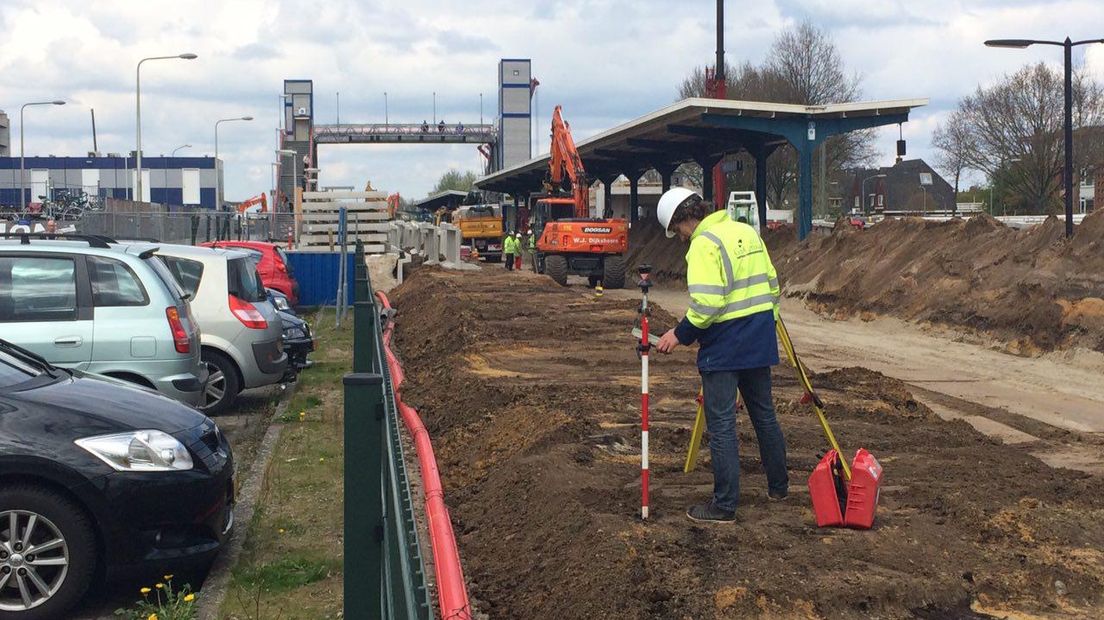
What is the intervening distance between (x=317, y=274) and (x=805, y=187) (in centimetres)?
1398

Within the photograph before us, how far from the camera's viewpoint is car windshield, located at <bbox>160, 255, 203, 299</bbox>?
13000 millimetres

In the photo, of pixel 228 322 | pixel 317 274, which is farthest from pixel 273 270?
pixel 228 322

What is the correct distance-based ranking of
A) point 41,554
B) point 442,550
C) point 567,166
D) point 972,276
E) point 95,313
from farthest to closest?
1. point 567,166
2. point 972,276
3. point 95,313
4. point 41,554
5. point 442,550

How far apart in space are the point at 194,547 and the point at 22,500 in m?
0.93

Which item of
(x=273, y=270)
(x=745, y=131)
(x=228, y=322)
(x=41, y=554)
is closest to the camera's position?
(x=41, y=554)

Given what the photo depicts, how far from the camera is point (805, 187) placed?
3391 centimetres

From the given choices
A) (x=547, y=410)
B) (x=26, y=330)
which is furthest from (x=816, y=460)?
(x=26, y=330)

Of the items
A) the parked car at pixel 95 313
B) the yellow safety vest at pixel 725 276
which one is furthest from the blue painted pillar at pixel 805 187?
the yellow safety vest at pixel 725 276

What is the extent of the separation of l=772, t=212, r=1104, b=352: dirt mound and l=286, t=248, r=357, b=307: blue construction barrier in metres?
10.7

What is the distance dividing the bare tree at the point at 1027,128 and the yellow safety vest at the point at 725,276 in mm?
55670

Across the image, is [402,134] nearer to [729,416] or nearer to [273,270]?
[273,270]

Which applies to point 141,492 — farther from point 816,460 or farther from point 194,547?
point 816,460

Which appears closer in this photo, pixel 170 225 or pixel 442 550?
pixel 442 550

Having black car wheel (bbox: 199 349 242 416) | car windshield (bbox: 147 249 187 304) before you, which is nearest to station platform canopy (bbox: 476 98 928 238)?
black car wheel (bbox: 199 349 242 416)
